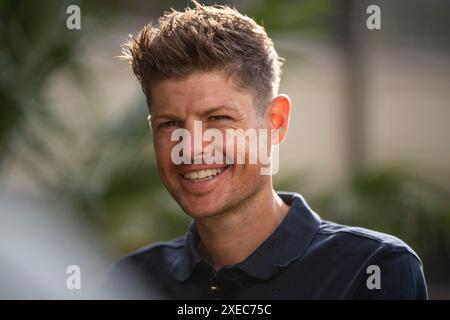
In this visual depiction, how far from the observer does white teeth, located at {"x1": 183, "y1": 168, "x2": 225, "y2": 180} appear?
1427 mm

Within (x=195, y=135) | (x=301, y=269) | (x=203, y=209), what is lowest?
(x=301, y=269)

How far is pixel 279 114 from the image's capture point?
58.3 inches

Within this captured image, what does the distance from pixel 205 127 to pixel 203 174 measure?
0.27 feet

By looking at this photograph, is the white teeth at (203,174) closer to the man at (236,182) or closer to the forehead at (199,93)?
the man at (236,182)

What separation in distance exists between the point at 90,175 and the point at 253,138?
1287 mm

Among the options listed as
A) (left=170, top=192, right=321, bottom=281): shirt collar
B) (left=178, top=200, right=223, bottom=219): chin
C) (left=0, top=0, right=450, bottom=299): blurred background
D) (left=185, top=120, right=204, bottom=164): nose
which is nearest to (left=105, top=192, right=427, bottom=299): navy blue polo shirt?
(left=170, top=192, right=321, bottom=281): shirt collar

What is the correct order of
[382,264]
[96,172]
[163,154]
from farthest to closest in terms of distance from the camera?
[96,172], [163,154], [382,264]

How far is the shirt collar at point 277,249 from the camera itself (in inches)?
56.7

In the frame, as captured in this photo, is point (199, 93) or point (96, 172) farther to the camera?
point (96, 172)

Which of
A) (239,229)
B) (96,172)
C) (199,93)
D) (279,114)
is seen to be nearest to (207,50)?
(199,93)

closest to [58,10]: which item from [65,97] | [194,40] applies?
[65,97]

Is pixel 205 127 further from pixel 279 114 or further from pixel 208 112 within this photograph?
pixel 279 114

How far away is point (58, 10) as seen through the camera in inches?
111

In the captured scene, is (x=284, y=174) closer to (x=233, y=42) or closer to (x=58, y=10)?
(x=58, y=10)
